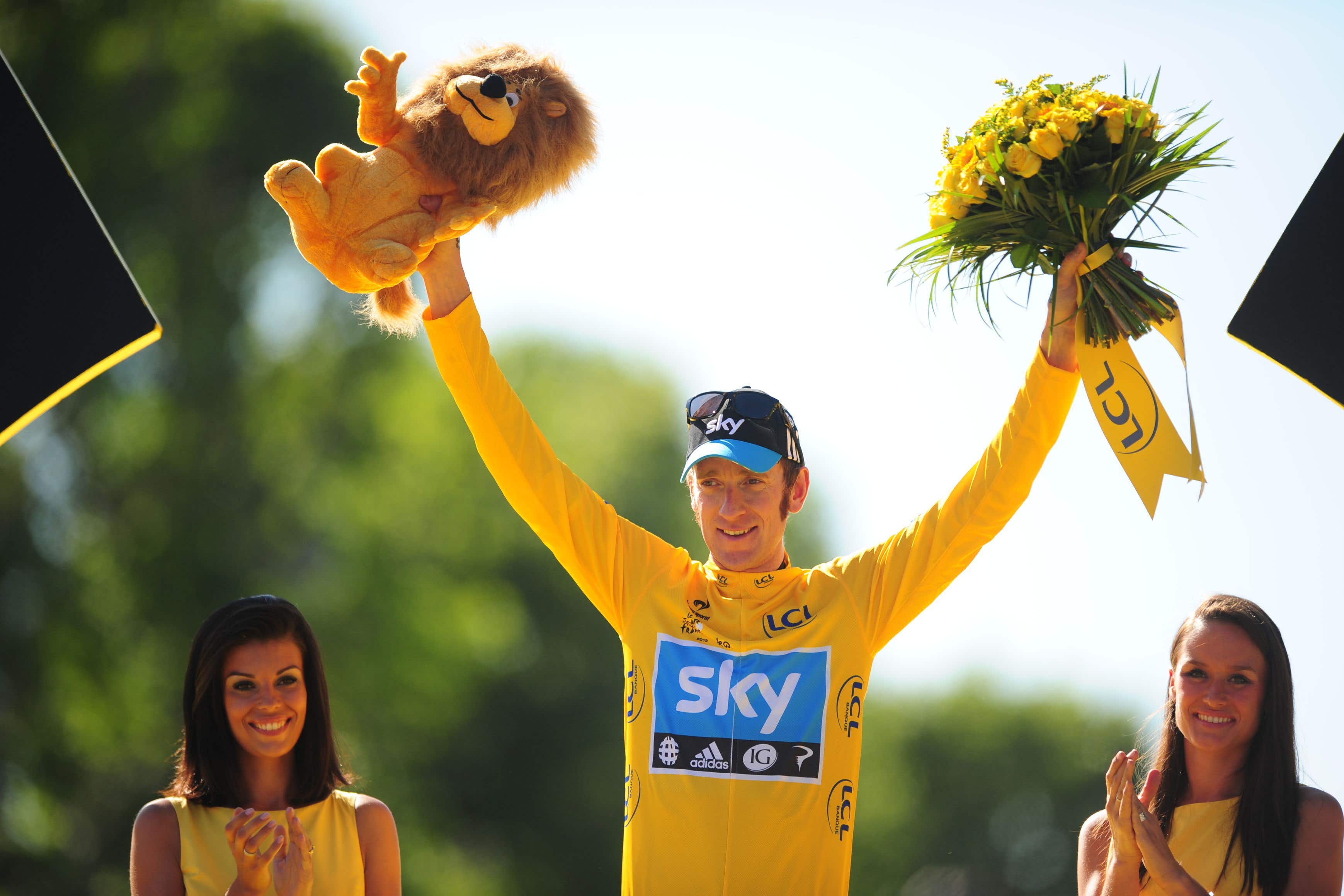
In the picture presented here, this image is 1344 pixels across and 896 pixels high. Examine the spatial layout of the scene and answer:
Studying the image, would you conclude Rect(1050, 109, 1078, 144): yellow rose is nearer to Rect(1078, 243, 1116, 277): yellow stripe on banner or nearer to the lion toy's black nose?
Rect(1078, 243, 1116, 277): yellow stripe on banner

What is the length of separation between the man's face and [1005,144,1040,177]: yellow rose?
1.06 m

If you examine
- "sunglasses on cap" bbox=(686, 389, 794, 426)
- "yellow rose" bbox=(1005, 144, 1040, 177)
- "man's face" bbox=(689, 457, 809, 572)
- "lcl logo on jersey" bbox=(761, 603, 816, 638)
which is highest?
"yellow rose" bbox=(1005, 144, 1040, 177)

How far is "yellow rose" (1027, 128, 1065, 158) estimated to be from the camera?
134 inches

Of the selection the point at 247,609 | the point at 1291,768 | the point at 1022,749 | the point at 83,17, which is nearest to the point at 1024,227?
the point at 1291,768

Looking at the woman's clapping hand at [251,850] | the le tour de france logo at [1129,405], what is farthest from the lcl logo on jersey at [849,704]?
the woman's clapping hand at [251,850]

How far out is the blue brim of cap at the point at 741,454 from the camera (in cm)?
353

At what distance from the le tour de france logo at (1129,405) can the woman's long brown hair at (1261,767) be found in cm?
53

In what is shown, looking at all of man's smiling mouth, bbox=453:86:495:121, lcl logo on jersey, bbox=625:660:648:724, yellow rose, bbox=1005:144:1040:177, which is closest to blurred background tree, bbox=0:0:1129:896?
lcl logo on jersey, bbox=625:660:648:724

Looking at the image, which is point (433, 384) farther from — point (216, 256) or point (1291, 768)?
point (1291, 768)

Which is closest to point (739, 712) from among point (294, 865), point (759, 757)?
point (759, 757)

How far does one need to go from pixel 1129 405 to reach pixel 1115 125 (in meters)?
0.77

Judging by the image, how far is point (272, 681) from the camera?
3.49m

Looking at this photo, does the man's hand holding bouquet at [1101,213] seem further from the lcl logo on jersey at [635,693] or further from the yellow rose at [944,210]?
the lcl logo on jersey at [635,693]

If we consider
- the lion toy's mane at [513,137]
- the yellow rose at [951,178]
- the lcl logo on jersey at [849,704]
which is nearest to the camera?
the lcl logo on jersey at [849,704]
